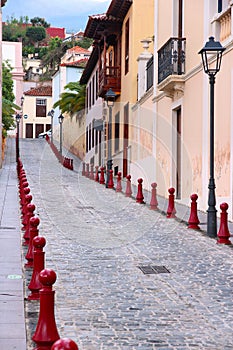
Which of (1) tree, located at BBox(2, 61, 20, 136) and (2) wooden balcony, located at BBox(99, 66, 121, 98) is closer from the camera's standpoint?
(2) wooden balcony, located at BBox(99, 66, 121, 98)

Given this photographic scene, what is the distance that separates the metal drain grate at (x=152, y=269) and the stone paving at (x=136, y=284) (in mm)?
98

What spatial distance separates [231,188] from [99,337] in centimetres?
791

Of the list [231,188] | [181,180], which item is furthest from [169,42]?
[231,188]

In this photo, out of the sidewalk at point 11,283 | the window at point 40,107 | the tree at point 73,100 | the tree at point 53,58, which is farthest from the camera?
the tree at point 53,58

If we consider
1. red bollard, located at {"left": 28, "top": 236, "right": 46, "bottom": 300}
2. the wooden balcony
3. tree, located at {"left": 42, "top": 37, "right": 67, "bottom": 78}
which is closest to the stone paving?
red bollard, located at {"left": 28, "top": 236, "right": 46, "bottom": 300}

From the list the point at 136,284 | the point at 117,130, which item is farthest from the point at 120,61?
the point at 136,284

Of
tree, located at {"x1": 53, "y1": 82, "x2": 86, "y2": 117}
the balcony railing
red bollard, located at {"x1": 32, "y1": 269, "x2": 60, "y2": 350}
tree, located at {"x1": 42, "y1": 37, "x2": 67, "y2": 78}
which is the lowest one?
red bollard, located at {"x1": 32, "y1": 269, "x2": 60, "y2": 350}

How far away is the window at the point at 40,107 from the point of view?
7750cm

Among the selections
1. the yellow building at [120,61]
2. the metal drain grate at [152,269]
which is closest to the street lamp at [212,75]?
the metal drain grate at [152,269]

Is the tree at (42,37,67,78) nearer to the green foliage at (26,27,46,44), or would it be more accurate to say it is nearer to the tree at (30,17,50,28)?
the green foliage at (26,27,46,44)

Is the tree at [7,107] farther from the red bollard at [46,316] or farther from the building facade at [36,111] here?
the red bollard at [46,316]

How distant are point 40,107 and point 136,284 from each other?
71.7 m

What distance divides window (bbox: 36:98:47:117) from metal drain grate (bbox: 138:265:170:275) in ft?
230

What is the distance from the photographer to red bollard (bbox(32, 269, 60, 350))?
15.3ft
